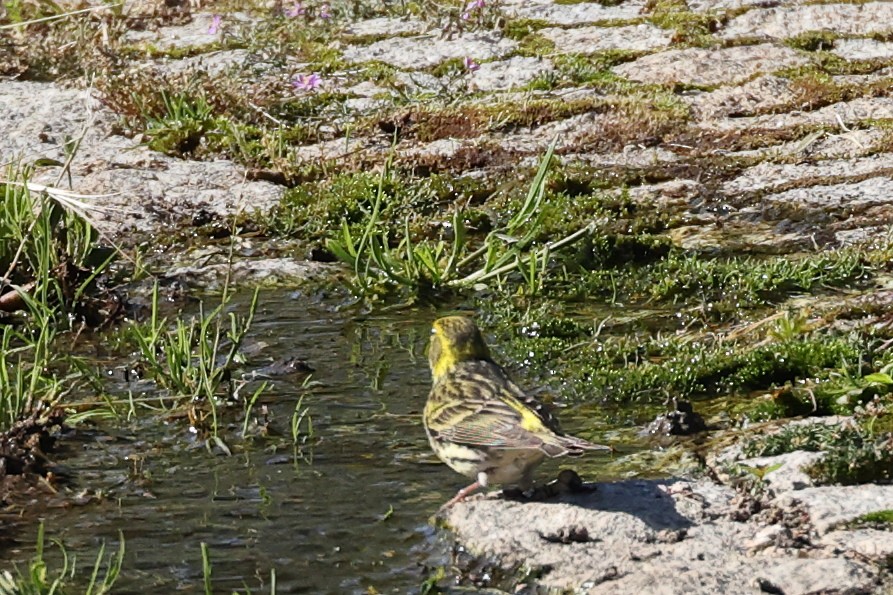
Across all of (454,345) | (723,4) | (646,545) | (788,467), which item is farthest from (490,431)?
(723,4)

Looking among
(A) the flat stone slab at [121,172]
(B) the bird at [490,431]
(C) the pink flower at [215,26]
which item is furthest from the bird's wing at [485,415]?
(C) the pink flower at [215,26]

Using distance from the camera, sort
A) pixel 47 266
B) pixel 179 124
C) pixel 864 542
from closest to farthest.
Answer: pixel 864 542 < pixel 47 266 < pixel 179 124

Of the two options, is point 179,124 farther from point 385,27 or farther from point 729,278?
point 729,278

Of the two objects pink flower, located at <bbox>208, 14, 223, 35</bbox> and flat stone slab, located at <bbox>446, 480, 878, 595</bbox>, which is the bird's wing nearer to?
flat stone slab, located at <bbox>446, 480, 878, 595</bbox>

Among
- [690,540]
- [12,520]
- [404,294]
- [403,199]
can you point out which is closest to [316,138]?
[403,199]

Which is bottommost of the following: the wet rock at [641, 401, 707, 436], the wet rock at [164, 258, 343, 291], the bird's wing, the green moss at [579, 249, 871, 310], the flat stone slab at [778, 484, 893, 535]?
the wet rock at [164, 258, 343, 291]

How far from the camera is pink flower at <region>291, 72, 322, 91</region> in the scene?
449 inches

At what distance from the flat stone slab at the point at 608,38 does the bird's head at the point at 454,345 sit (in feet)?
21.3

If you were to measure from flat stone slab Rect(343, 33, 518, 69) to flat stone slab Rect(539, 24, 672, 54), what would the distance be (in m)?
0.39

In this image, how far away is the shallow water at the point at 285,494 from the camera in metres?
Answer: 4.86

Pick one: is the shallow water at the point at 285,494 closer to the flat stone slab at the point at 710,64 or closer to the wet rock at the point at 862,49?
the flat stone slab at the point at 710,64

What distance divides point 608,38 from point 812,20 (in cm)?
163

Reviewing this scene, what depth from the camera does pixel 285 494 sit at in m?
5.53

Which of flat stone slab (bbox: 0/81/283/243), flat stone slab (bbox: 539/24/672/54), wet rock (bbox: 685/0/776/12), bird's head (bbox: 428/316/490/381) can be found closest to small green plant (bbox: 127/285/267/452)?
bird's head (bbox: 428/316/490/381)
